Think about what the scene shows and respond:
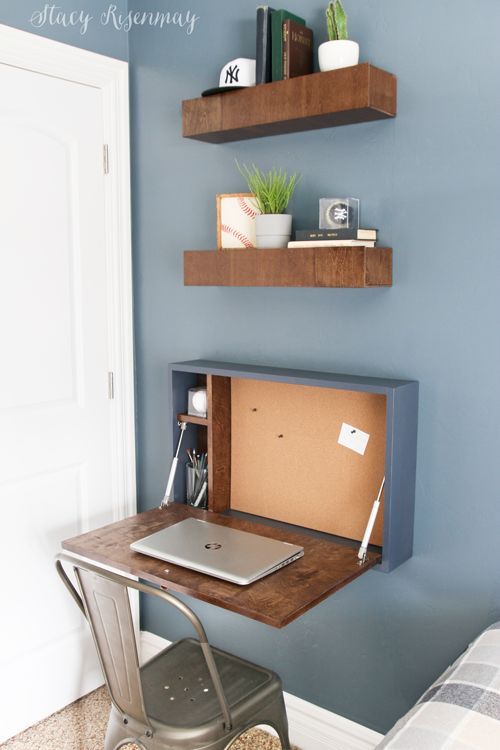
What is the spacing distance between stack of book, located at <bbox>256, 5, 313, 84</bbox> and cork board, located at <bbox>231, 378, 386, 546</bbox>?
83cm

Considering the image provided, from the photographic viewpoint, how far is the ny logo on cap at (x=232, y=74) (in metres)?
1.98

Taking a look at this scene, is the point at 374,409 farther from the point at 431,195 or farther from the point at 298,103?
the point at 298,103

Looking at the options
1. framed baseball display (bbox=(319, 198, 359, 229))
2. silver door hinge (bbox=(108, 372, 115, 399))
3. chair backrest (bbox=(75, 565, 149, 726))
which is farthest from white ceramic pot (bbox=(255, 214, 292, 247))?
chair backrest (bbox=(75, 565, 149, 726))

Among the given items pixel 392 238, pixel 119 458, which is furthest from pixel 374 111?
pixel 119 458

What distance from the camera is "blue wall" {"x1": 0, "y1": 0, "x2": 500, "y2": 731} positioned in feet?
5.73

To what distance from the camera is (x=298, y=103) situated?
1.83 m

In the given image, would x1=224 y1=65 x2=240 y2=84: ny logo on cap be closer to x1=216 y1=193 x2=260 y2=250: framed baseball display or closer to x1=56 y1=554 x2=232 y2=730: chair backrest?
x1=216 y1=193 x2=260 y2=250: framed baseball display

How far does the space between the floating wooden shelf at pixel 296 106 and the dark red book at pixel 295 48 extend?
→ 0.06m

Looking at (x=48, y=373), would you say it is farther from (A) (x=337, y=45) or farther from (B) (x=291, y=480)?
(A) (x=337, y=45)

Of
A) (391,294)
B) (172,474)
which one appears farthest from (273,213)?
(172,474)

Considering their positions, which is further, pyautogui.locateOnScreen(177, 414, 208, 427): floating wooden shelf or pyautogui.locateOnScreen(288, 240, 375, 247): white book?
pyautogui.locateOnScreen(177, 414, 208, 427): floating wooden shelf

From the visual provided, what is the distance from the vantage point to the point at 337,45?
178cm

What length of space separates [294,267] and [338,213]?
0.18m

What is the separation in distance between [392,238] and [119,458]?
124 centimetres
